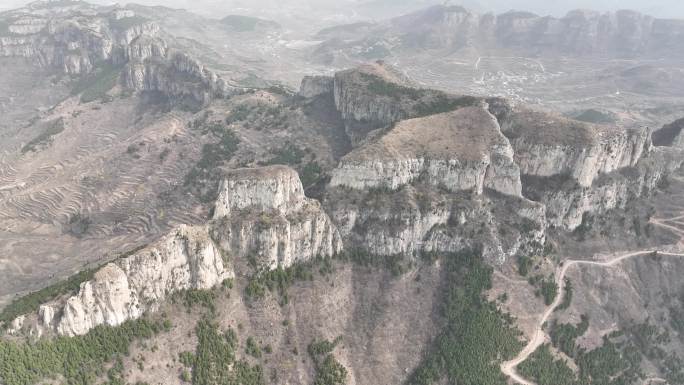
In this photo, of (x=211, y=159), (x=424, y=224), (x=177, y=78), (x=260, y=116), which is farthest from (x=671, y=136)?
(x=177, y=78)

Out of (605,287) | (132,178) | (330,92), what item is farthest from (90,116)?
(605,287)

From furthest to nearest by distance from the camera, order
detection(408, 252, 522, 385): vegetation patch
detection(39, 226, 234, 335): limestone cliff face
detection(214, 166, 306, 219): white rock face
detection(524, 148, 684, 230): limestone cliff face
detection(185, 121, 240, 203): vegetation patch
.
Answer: detection(185, 121, 240, 203): vegetation patch, detection(524, 148, 684, 230): limestone cliff face, detection(214, 166, 306, 219): white rock face, detection(408, 252, 522, 385): vegetation patch, detection(39, 226, 234, 335): limestone cliff face

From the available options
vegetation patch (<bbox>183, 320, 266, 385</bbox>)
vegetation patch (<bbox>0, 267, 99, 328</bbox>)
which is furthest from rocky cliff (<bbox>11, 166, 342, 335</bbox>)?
vegetation patch (<bbox>183, 320, 266, 385</bbox>)

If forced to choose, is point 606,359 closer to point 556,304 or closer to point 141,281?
point 556,304

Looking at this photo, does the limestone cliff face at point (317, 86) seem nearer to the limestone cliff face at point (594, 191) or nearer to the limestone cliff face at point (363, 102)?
the limestone cliff face at point (363, 102)

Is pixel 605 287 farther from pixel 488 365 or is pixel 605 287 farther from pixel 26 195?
pixel 26 195

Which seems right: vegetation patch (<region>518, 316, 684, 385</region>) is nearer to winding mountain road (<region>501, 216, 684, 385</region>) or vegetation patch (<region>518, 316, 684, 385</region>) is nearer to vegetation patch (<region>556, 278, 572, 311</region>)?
winding mountain road (<region>501, 216, 684, 385</region>)
